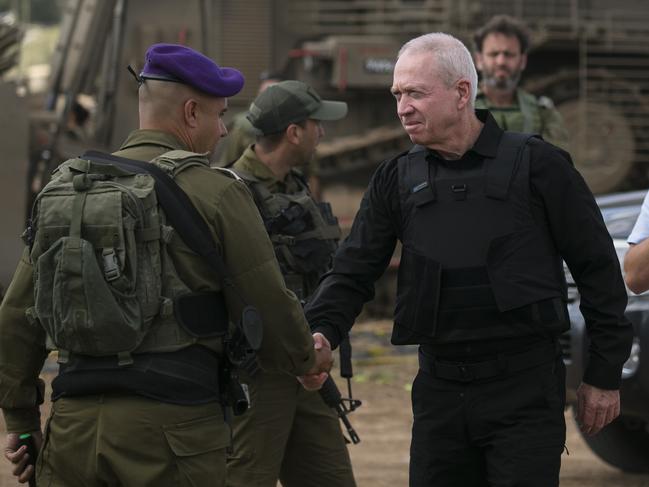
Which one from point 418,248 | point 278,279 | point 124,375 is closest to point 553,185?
point 418,248

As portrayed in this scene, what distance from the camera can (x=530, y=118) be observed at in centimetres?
728

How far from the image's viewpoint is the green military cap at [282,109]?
535 cm

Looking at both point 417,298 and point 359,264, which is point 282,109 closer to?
point 359,264

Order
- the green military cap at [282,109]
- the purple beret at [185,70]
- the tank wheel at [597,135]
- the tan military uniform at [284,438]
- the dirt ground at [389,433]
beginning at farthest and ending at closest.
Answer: the tank wheel at [597,135], the dirt ground at [389,433], the green military cap at [282,109], the tan military uniform at [284,438], the purple beret at [185,70]

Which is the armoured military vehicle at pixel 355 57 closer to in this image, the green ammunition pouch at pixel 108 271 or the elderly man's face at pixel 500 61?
the elderly man's face at pixel 500 61

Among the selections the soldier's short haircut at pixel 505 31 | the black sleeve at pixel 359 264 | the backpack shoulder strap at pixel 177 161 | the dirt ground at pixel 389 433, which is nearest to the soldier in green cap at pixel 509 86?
the soldier's short haircut at pixel 505 31

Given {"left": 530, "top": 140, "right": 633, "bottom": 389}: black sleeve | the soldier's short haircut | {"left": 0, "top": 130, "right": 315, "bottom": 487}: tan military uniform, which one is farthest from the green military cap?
the soldier's short haircut

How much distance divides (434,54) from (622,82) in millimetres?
12673

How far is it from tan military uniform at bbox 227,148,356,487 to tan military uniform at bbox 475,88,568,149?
2192mm

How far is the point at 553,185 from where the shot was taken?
3990 mm

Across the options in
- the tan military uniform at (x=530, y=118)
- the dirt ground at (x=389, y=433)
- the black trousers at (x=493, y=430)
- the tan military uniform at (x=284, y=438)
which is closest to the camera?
the black trousers at (x=493, y=430)

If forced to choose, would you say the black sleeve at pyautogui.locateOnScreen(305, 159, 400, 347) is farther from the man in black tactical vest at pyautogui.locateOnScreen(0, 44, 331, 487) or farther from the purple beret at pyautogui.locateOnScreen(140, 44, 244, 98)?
the purple beret at pyautogui.locateOnScreen(140, 44, 244, 98)

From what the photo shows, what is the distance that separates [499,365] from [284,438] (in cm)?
126

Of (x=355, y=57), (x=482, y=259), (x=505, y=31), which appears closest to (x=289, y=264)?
(x=482, y=259)
